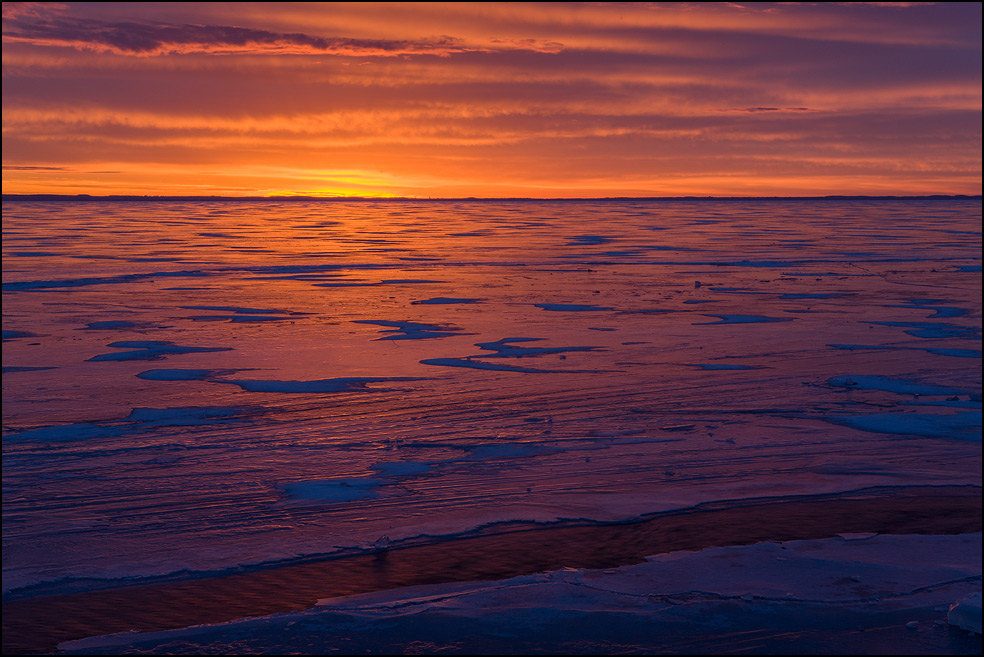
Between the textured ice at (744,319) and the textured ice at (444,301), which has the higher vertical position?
the textured ice at (444,301)

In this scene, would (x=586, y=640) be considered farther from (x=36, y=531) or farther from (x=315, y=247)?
(x=315, y=247)

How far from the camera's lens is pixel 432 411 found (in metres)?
6.89

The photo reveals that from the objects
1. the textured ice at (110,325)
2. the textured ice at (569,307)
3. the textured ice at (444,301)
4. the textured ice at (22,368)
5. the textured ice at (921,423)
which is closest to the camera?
the textured ice at (921,423)

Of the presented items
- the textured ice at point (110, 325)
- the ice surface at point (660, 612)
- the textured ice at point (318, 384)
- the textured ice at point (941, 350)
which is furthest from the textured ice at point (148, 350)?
the textured ice at point (941, 350)

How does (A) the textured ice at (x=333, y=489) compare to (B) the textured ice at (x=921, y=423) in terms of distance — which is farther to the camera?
(B) the textured ice at (x=921, y=423)

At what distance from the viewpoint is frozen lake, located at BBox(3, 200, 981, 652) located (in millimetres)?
4809

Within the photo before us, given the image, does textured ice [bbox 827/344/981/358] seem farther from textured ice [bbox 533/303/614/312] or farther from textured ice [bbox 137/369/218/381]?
textured ice [bbox 137/369/218/381]

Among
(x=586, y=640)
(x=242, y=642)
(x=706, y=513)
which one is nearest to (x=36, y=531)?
(x=242, y=642)

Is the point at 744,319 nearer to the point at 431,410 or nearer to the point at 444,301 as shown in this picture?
the point at 444,301

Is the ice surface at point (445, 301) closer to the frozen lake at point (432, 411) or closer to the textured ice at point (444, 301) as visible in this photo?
the textured ice at point (444, 301)

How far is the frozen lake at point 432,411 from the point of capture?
4809mm

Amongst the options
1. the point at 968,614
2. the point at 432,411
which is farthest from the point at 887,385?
the point at 968,614

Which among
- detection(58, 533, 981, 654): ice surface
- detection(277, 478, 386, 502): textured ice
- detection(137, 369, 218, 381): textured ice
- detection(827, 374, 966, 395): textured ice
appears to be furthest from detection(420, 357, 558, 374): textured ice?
detection(58, 533, 981, 654): ice surface

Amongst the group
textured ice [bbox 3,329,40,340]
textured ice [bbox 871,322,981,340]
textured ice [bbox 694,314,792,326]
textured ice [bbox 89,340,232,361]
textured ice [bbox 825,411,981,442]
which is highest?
textured ice [bbox 3,329,40,340]
